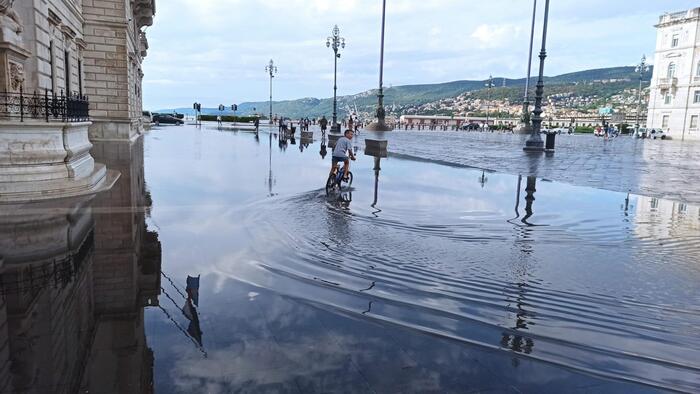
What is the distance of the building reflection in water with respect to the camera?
3590 millimetres

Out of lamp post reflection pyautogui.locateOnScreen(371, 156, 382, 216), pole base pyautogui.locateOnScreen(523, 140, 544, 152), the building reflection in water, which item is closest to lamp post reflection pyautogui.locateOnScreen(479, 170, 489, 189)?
lamp post reflection pyautogui.locateOnScreen(371, 156, 382, 216)

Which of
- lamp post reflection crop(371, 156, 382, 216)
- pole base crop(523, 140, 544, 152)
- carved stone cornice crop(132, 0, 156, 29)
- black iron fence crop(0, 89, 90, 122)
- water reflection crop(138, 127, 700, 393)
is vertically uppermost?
carved stone cornice crop(132, 0, 156, 29)

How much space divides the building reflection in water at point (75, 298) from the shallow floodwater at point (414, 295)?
0.09m

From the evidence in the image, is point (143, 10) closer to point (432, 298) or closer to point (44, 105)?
point (44, 105)

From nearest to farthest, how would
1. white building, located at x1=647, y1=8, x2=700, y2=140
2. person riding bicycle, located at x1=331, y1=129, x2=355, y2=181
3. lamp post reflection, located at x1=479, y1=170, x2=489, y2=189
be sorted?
person riding bicycle, located at x1=331, y1=129, x2=355, y2=181 → lamp post reflection, located at x1=479, y1=170, x2=489, y2=189 → white building, located at x1=647, y1=8, x2=700, y2=140

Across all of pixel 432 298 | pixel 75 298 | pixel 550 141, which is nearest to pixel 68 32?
pixel 75 298

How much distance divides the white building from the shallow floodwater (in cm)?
6915

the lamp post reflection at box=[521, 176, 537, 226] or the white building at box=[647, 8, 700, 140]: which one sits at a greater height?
the white building at box=[647, 8, 700, 140]

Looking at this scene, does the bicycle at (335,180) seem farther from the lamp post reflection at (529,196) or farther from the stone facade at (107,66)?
the stone facade at (107,66)

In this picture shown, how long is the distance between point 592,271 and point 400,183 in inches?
333

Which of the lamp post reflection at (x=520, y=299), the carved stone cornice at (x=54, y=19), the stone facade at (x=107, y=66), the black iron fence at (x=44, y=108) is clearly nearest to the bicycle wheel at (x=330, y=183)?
the lamp post reflection at (x=520, y=299)

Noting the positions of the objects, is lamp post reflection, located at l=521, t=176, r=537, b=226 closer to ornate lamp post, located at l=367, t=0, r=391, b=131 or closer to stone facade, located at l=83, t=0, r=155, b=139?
stone facade, located at l=83, t=0, r=155, b=139

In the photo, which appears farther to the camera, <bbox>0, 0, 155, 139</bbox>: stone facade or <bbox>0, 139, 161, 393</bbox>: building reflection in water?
<bbox>0, 0, 155, 139</bbox>: stone facade

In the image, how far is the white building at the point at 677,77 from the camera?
6719cm
